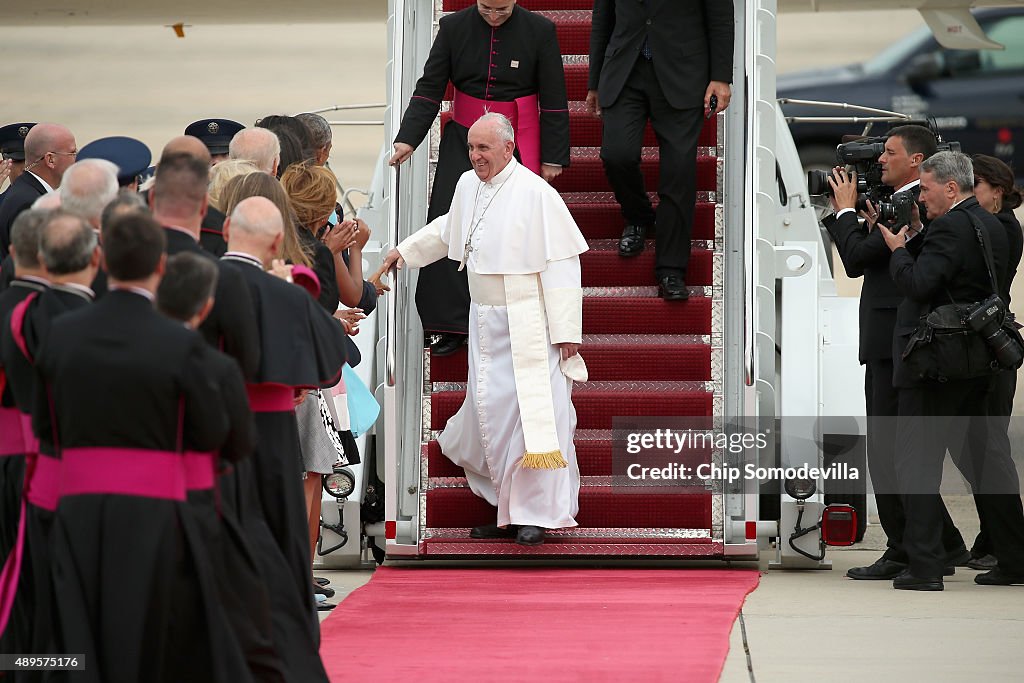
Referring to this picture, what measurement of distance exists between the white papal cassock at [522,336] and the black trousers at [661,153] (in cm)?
53

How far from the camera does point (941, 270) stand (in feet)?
22.2

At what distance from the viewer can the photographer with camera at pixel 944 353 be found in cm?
679

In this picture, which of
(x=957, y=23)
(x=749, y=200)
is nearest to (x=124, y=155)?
(x=749, y=200)

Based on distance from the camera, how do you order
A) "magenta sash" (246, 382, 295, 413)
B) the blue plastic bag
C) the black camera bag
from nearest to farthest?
1. "magenta sash" (246, 382, 295, 413)
2. the blue plastic bag
3. the black camera bag

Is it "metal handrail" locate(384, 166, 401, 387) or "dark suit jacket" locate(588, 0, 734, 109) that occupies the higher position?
"dark suit jacket" locate(588, 0, 734, 109)

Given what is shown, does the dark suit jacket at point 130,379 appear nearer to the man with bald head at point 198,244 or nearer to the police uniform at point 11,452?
the man with bald head at point 198,244

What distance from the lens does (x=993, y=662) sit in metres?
5.37

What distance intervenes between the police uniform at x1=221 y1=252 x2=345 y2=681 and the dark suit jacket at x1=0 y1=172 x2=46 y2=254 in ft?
6.46

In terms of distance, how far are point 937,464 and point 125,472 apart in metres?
4.02

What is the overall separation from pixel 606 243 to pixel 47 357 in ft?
14.5

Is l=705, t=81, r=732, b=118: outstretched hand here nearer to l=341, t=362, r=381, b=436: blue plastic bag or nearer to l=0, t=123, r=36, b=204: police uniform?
l=341, t=362, r=381, b=436: blue plastic bag

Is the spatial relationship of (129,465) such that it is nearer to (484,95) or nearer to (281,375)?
(281,375)

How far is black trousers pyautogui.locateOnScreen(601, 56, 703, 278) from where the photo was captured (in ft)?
24.4

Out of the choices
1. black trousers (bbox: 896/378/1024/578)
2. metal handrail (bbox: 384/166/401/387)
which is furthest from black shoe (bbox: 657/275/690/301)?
metal handrail (bbox: 384/166/401/387)
